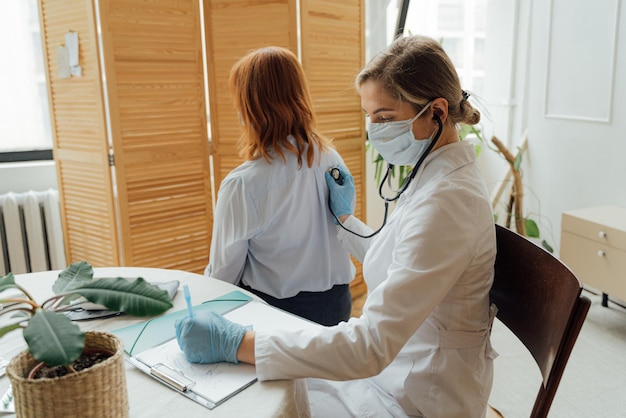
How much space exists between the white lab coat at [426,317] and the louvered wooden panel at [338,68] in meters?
1.60

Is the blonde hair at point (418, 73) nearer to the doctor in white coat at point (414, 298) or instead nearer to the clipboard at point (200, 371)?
the doctor in white coat at point (414, 298)

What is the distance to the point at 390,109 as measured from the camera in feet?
3.96

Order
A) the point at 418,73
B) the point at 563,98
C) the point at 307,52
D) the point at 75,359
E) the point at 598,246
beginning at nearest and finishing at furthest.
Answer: the point at 75,359
the point at 418,73
the point at 307,52
the point at 598,246
the point at 563,98

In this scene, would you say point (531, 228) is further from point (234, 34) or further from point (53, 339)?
point (53, 339)

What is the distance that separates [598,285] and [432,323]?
2.04 meters

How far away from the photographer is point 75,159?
2.54 meters

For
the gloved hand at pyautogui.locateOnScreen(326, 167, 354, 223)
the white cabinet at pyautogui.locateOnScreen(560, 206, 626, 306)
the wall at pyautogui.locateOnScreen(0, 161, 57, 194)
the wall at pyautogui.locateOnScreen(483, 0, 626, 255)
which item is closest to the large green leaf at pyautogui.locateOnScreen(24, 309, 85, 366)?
the gloved hand at pyautogui.locateOnScreen(326, 167, 354, 223)

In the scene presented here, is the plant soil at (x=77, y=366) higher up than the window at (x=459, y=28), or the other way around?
the window at (x=459, y=28)

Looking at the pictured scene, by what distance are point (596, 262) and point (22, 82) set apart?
10.2 ft

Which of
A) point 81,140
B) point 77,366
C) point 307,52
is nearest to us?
point 77,366

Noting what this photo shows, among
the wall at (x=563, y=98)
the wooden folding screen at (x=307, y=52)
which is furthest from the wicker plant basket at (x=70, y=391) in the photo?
the wall at (x=563, y=98)

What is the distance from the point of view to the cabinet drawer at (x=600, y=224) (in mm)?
2635

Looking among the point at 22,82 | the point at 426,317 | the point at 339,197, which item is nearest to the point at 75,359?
the point at 426,317

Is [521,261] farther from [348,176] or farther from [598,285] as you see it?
[598,285]
